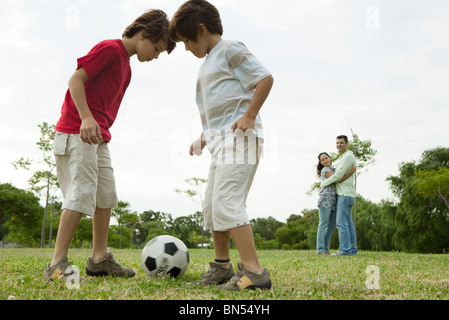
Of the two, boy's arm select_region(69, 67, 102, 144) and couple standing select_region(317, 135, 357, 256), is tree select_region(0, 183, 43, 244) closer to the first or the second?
couple standing select_region(317, 135, 357, 256)

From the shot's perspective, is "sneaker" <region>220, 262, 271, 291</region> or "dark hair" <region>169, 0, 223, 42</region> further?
"dark hair" <region>169, 0, 223, 42</region>

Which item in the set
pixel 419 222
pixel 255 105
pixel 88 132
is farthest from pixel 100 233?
pixel 419 222

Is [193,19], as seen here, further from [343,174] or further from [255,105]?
[343,174]

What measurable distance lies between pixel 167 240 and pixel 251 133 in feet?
4.82

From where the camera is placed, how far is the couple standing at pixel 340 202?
7.74 m

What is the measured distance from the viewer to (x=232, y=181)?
8.98 feet

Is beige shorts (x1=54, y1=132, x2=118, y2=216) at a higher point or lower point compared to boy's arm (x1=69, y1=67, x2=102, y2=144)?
lower

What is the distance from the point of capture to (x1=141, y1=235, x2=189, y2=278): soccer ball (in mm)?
3424

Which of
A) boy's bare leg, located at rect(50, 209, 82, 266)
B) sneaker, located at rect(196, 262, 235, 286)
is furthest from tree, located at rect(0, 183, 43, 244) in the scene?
sneaker, located at rect(196, 262, 235, 286)

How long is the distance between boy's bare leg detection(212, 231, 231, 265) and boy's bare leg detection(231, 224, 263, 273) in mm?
405

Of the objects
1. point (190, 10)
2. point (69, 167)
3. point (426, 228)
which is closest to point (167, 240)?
point (69, 167)

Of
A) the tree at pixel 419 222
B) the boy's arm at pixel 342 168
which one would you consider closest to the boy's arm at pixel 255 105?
the boy's arm at pixel 342 168

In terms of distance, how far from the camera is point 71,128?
3273 mm
